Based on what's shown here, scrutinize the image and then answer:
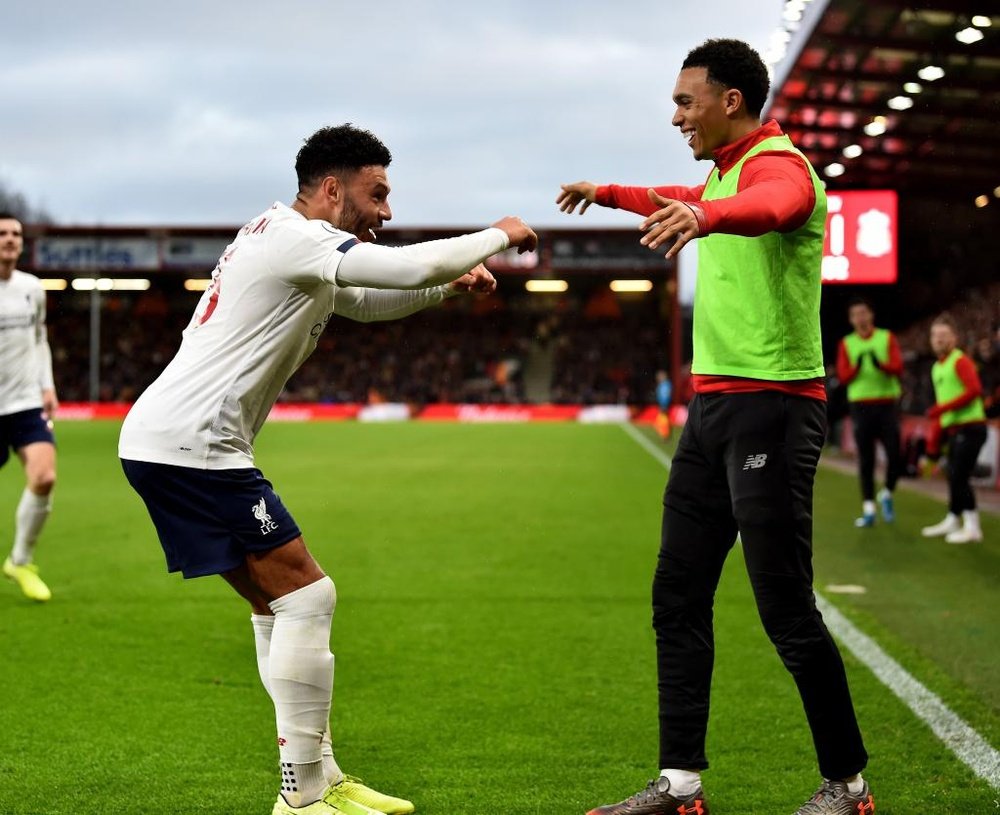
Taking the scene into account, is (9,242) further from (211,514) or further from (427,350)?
(427,350)

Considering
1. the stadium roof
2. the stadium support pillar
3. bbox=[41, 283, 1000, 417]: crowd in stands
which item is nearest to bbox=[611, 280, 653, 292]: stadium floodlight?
bbox=[41, 283, 1000, 417]: crowd in stands

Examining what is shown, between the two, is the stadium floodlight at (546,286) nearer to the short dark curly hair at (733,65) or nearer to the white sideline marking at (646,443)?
the white sideline marking at (646,443)

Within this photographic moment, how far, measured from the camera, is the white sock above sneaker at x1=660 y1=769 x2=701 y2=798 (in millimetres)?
3809

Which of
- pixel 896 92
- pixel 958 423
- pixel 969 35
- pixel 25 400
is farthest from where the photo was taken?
pixel 896 92

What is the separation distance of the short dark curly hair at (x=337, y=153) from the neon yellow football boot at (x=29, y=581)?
484 centimetres

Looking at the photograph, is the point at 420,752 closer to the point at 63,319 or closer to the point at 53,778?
the point at 53,778

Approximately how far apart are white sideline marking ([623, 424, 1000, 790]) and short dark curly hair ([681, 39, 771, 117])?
8.09 feet

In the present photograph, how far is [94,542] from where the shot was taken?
415 inches

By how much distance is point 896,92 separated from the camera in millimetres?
21828

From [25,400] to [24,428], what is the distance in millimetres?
186

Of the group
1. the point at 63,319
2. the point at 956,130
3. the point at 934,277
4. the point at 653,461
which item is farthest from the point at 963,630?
the point at 63,319

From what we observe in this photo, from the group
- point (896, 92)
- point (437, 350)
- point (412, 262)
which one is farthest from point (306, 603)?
point (437, 350)

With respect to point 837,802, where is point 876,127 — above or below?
above

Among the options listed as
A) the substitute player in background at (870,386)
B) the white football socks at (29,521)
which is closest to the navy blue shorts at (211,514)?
the white football socks at (29,521)
